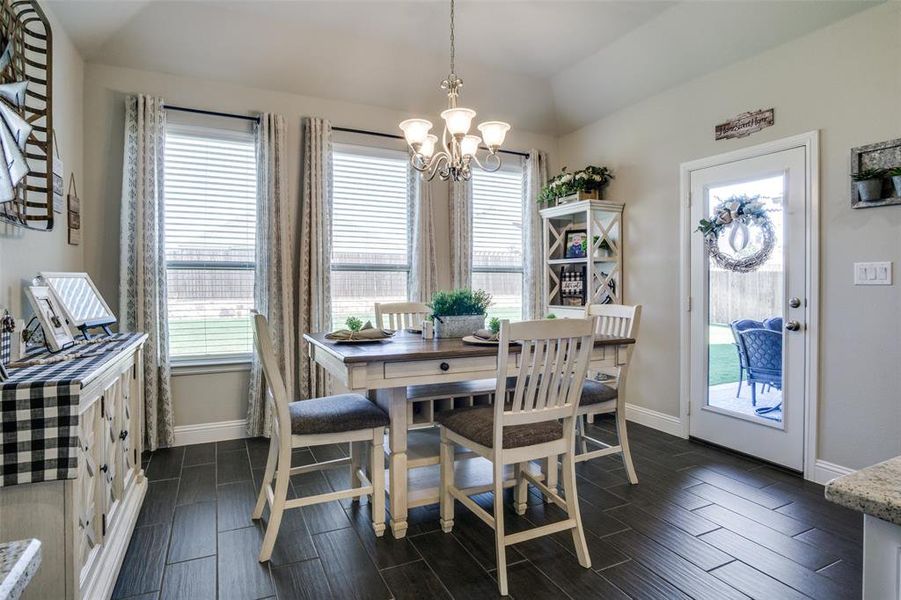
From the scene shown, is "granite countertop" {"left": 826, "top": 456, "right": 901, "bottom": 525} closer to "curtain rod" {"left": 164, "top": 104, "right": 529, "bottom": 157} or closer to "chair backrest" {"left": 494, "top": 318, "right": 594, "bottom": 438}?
"chair backrest" {"left": 494, "top": 318, "right": 594, "bottom": 438}

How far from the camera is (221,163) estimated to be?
146 inches

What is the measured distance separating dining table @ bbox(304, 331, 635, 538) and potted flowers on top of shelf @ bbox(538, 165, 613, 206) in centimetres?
198

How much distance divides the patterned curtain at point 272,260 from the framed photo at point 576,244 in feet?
8.23


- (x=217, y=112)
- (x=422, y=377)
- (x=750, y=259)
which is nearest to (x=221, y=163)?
(x=217, y=112)

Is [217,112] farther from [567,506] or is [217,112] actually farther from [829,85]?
[829,85]

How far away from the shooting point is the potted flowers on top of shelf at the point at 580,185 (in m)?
4.32

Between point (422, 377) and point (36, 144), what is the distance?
203 cm

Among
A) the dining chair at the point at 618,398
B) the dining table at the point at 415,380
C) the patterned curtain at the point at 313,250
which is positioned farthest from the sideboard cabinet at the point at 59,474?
the dining chair at the point at 618,398

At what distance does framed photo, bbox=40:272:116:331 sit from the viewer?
2.22m

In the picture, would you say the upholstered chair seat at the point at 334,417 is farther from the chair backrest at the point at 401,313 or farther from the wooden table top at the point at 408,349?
the chair backrest at the point at 401,313

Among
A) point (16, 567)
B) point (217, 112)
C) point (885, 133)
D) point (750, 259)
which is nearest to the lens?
point (16, 567)

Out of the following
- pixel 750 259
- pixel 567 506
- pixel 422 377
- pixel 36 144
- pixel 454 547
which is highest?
pixel 36 144

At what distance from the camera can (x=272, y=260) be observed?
3730mm

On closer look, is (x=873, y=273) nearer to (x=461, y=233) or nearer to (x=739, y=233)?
(x=739, y=233)
